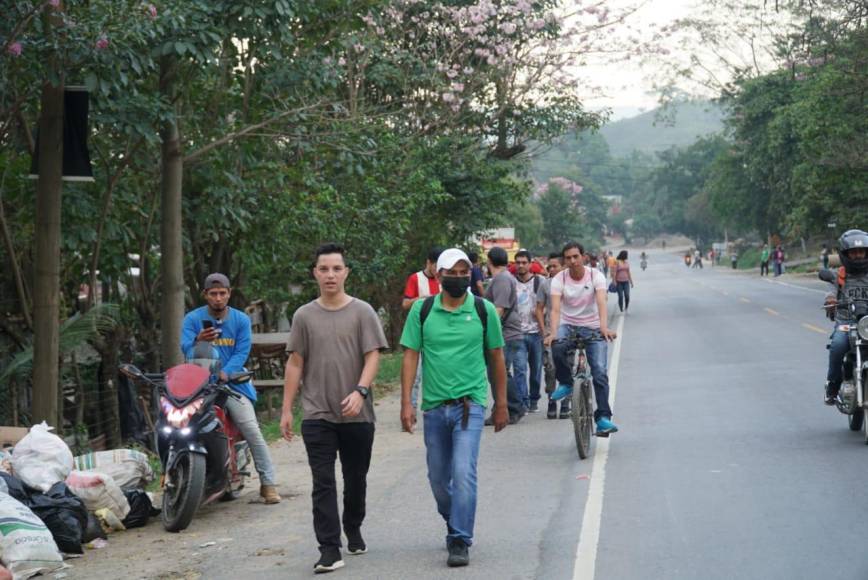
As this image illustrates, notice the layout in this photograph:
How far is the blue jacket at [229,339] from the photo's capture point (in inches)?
385

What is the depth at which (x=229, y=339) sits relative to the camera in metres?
9.91

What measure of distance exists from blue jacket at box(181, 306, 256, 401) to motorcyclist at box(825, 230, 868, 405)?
5.22m

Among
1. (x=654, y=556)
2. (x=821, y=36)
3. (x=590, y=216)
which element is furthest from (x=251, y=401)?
(x=590, y=216)

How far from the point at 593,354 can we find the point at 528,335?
2.86 meters

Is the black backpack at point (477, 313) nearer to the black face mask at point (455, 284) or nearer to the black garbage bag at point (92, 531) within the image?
the black face mask at point (455, 284)

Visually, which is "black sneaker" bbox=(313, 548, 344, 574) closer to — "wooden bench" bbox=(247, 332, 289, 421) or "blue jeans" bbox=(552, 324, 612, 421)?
"blue jeans" bbox=(552, 324, 612, 421)

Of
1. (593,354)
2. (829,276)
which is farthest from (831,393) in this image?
(593,354)

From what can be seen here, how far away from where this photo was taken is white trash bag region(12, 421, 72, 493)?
28.8 ft

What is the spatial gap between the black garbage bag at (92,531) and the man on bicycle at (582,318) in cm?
475

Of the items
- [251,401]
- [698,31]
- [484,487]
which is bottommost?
[484,487]

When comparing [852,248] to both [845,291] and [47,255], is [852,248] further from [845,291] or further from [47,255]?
[47,255]

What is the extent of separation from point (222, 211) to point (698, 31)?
183 feet

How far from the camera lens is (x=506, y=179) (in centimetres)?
3006

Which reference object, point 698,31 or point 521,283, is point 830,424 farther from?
point 698,31
